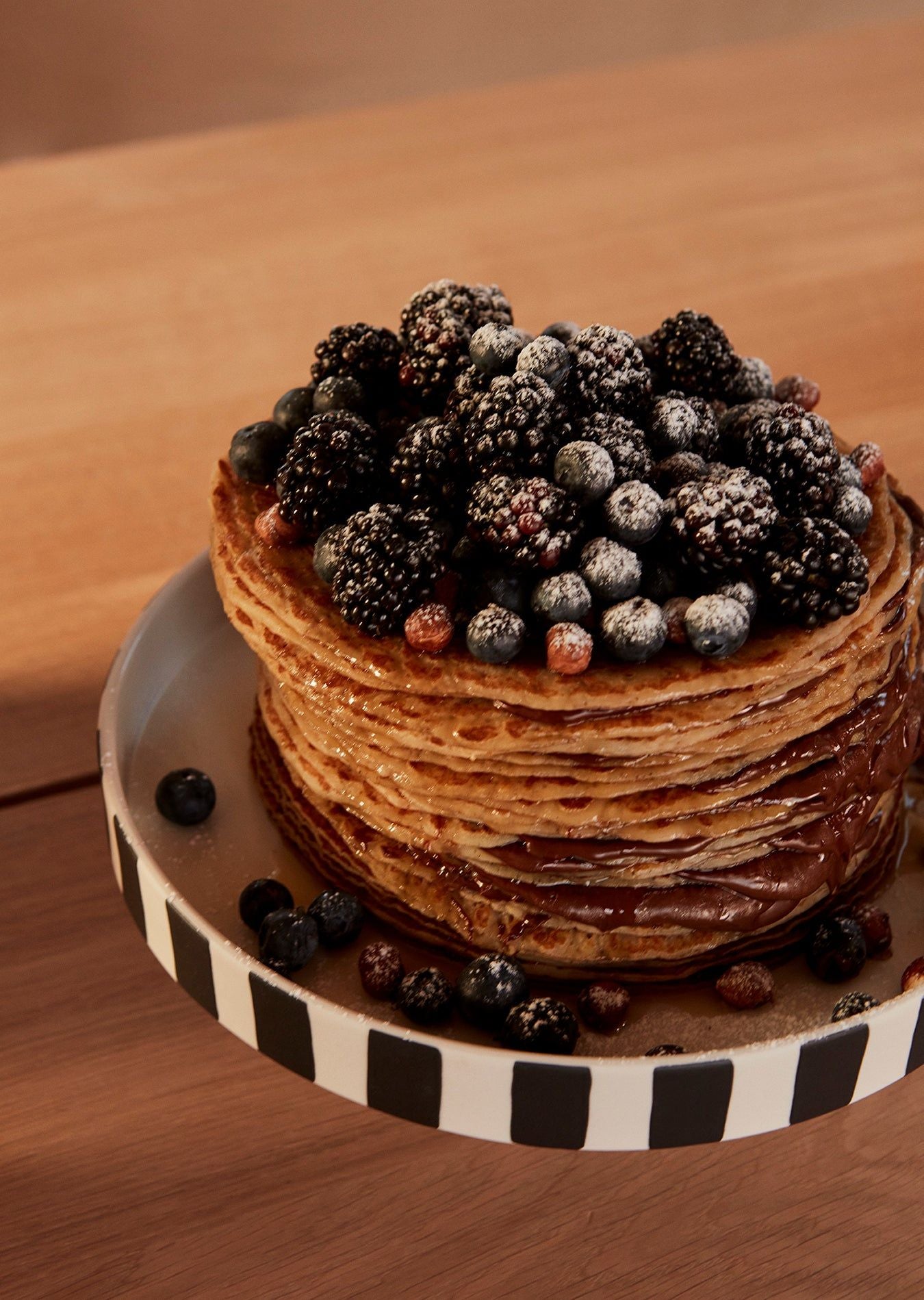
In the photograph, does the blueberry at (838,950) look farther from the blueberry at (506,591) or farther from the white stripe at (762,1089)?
the blueberry at (506,591)

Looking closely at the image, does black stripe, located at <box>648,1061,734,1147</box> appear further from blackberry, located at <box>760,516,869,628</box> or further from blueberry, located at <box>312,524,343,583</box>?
blueberry, located at <box>312,524,343,583</box>

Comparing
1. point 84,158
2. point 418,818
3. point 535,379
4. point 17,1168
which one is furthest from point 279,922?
point 84,158

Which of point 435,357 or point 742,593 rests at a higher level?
point 435,357

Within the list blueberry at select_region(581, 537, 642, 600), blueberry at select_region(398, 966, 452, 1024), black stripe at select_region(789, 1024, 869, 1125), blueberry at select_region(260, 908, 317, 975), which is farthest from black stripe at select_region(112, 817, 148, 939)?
black stripe at select_region(789, 1024, 869, 1125)

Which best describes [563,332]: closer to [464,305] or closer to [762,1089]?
[464,305]

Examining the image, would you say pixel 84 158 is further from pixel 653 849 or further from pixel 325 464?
pixel 653 849

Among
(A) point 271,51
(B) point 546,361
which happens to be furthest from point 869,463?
(A) point 271,51
